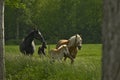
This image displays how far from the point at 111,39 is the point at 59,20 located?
80.2 metres

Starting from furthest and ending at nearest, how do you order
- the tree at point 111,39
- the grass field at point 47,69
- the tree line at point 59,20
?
the tree line at point 59,20 < the grass field at point 47,69 < the tree at point 111,39

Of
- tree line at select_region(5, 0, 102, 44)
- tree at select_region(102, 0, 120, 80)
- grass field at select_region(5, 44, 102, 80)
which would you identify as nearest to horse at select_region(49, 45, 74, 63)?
grass field at select_region(5, 44, 102, 80)

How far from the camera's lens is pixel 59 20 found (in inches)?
3322

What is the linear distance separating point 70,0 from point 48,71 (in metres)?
71.7

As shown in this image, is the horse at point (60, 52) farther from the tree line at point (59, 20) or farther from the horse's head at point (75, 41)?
the tree line at point (59, 20)

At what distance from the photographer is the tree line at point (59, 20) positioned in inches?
3177

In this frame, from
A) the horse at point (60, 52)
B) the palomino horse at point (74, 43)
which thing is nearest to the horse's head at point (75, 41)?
the palomino horse at point (74, 43)

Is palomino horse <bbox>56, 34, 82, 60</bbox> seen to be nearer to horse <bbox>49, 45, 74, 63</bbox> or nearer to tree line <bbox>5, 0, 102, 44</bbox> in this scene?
horse <bbox>49, 45, 74, 63</bbox>

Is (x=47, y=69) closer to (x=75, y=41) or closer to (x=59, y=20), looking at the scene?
(x=75, y=41)

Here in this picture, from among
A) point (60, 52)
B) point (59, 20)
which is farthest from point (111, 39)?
point (59, 20)

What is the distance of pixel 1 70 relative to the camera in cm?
1092

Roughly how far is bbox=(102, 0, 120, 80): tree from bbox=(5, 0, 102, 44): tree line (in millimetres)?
74613

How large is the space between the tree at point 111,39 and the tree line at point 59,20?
74.6 metres

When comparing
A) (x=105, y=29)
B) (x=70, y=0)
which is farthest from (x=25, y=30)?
(x=105, y=29)
